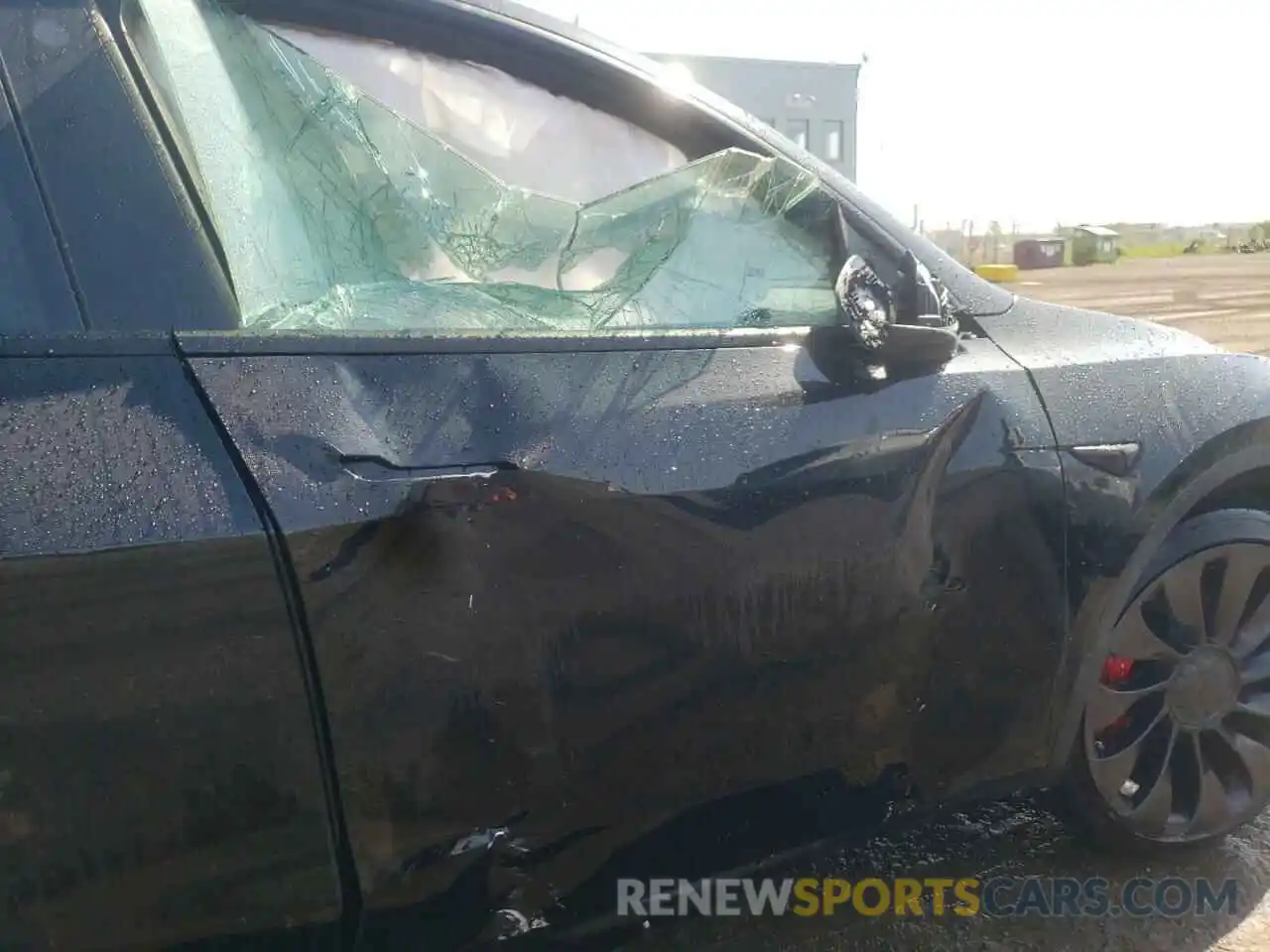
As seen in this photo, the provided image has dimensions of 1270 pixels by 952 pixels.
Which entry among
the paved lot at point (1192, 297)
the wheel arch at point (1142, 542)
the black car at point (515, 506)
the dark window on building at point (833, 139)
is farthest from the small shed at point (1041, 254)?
the black car at point (515, 506)

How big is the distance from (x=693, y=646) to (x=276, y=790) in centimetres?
69

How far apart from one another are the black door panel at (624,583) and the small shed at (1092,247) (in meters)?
38.5

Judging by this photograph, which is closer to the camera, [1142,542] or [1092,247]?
[1142,542]

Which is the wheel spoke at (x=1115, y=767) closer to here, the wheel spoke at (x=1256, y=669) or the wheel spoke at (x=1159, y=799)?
the wheel spoke at (x=1159, y=799)

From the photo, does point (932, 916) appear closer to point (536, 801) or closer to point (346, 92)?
point (536, 801)

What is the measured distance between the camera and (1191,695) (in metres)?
2.41

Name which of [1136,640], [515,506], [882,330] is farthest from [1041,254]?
[515,506]

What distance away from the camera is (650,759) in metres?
1.76

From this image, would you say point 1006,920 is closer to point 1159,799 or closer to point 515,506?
point 1159,799

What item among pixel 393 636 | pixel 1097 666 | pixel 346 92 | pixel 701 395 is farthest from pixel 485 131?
pixel 1097 666

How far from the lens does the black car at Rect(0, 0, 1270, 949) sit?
4.63 feet

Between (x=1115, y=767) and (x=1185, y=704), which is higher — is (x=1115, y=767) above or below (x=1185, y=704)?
below

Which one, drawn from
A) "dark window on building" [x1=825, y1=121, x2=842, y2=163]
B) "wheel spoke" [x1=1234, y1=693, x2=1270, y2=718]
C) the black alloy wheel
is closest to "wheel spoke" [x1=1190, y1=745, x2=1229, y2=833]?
the black alloy wheel

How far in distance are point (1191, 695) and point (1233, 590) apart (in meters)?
0.26
